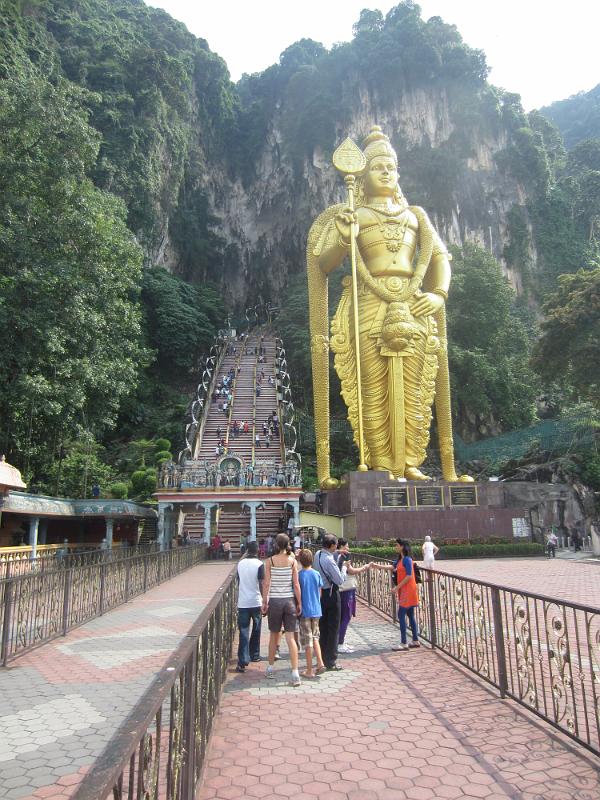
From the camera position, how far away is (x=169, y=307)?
32844 mm

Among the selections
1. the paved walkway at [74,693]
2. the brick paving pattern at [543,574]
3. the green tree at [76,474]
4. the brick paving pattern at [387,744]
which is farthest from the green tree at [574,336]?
the brick paving pattern at [387,744]

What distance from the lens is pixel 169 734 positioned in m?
1.88

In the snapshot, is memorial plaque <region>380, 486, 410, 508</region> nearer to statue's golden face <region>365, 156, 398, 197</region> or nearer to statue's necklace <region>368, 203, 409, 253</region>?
statue's necklace <region>368, 203, 409, 253</region>

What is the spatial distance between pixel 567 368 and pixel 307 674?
17134 millimetres

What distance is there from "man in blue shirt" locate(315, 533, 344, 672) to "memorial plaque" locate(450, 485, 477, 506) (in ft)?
31.3

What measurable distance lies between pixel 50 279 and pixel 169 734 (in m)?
13.2

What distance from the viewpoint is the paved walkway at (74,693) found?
2.79m

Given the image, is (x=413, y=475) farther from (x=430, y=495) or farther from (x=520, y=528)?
(x=520, y=528)

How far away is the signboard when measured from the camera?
548 inches

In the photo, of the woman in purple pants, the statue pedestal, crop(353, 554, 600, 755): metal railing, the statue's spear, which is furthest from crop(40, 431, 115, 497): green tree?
crop(353, 554, 600, 755): metal railing

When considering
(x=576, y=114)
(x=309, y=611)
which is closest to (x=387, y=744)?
(x=309, y=611)

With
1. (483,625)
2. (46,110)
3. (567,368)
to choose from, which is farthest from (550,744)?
(567,368)

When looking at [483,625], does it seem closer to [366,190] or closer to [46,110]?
[366,190]

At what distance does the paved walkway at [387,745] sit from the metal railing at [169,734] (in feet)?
0.86
